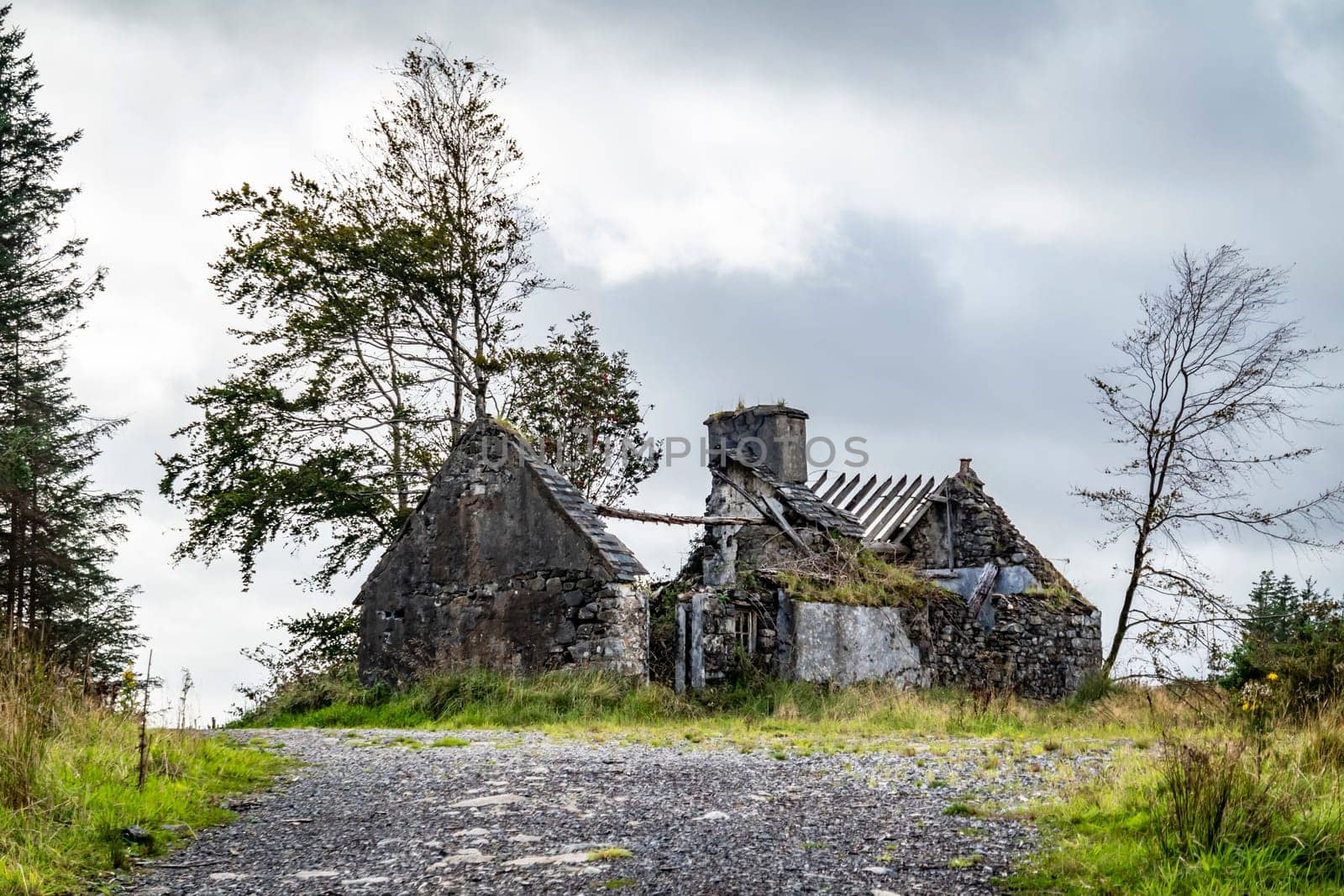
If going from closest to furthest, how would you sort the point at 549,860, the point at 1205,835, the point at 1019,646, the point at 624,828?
the point at 1205,835 → the point at 549,860 → the point at 624,828 → the point at 1019,646

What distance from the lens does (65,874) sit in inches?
233

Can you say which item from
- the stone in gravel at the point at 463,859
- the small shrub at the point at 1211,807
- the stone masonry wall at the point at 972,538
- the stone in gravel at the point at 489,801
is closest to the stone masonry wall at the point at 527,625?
the stone in gravel at the point at 489,801

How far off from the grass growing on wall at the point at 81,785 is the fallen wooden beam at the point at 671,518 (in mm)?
10568

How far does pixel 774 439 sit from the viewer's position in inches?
962

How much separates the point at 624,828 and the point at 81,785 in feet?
11.6

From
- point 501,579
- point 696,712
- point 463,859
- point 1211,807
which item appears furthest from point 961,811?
point 501,579

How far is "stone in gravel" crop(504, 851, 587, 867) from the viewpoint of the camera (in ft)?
19.1

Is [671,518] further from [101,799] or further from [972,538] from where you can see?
[101,799]

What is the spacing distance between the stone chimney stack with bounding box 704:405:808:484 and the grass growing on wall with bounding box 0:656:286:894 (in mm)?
16200

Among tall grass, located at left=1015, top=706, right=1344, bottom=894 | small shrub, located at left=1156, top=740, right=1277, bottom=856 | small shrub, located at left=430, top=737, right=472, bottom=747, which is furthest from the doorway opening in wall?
small shrub, located at left=1156, top=740, right=1277, bottom=856

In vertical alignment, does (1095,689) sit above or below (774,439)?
below

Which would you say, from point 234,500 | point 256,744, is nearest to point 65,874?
point 256,744

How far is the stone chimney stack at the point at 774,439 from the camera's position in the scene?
79.9ft

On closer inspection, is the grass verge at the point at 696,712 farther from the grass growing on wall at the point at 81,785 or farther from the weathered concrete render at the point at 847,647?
the grass growing on wall at the point at 81,785
